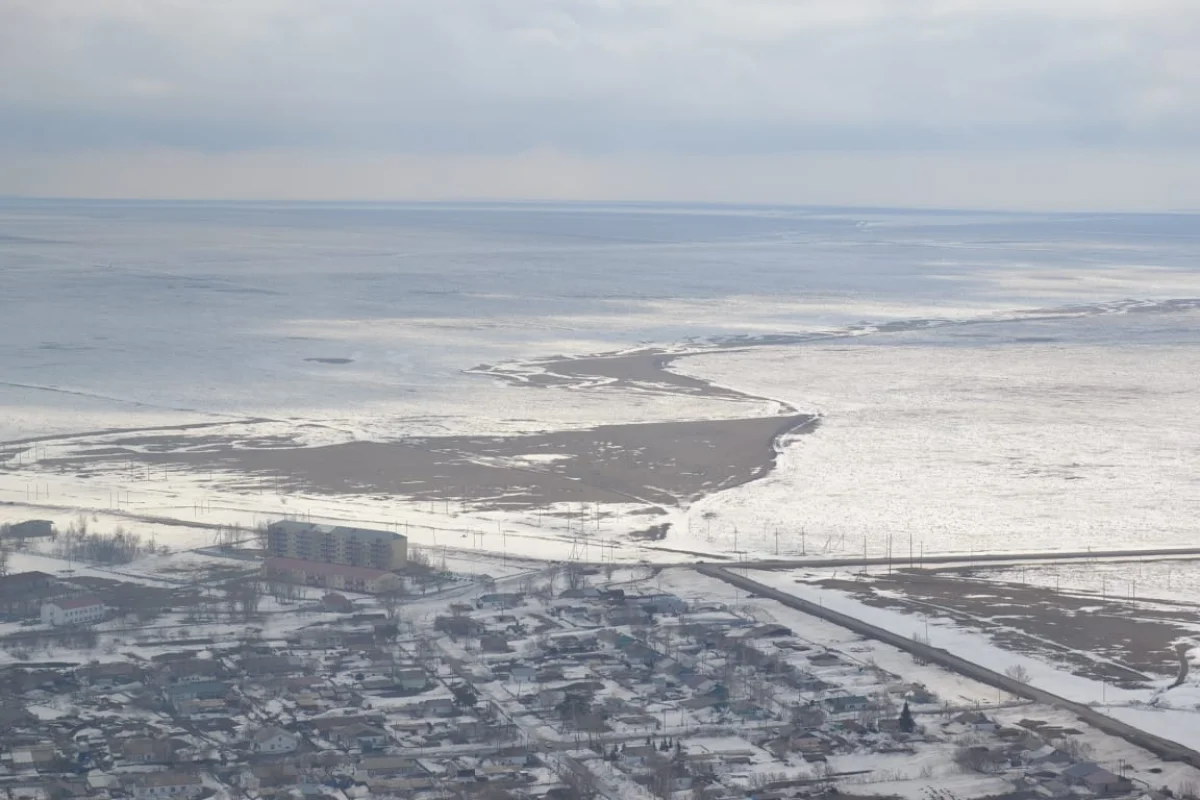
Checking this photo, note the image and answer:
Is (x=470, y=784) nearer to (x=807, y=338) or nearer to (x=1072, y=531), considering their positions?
(x=1072, y=531)

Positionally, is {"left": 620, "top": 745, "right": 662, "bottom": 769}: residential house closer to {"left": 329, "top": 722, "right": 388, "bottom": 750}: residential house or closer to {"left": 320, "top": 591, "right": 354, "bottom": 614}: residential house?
{"left": 329, "top": 722, "right": 388, "bottom": 750}: residential house

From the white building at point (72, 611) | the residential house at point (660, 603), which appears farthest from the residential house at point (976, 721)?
the white building at point (72, 611)

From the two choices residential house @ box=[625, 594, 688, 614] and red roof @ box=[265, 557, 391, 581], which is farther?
red roof @ box=[265, 557, 391, 581]

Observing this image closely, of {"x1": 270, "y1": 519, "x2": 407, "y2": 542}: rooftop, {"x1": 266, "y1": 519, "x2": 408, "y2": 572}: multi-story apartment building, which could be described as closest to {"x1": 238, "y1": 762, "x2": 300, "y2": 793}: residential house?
{"x1": 266, "y1": 519, "x2": 408, "y2": 572}: multi-story apartment building

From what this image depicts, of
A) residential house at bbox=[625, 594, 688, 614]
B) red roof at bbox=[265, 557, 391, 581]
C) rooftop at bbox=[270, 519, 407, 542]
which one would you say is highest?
rooftop at bbox=[270, 519, 407, 542]

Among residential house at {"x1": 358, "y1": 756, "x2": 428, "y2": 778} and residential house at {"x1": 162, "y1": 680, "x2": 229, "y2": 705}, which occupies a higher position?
residential house at {"x1": 162, "y1": 680, "x2": 229, "y2": 705}

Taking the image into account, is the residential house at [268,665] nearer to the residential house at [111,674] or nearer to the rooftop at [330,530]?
the residential house at [111,674]

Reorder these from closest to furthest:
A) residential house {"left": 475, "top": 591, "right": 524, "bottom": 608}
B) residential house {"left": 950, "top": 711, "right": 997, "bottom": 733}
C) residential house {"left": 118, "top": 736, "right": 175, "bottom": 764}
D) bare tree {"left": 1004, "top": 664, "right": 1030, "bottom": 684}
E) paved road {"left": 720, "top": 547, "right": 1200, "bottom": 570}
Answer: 1. residential house {"left": 118, "top": 736, "right": 175, "bottom": 764}
2. residential house {"left": 950, "top": 711, "right": 997, "bottom": 733}
3. bare tree {"left": 1004, "top": 664, "right": 1030, "bottom": 684}
4. residential house {"left": 475, "top": 591, "right": 524, "bottom": 608}
5. paved road {"left": 720, "top": 547, "right": 1200, "bottom": 570}

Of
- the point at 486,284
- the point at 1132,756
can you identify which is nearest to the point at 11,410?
the point at 1132,756

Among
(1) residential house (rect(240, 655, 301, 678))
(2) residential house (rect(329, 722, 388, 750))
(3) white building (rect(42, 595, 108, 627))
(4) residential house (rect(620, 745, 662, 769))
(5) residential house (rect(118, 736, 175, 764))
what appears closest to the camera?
(5) residential house (rect(118, 736, 175, 764))
